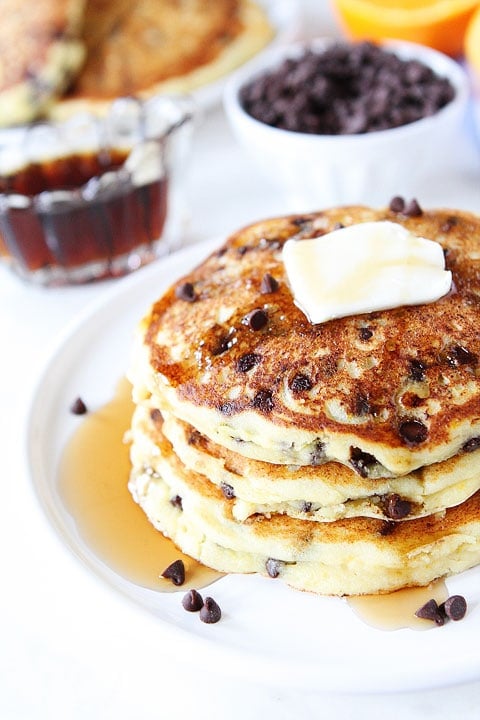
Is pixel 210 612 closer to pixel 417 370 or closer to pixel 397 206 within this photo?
pixel 417 370

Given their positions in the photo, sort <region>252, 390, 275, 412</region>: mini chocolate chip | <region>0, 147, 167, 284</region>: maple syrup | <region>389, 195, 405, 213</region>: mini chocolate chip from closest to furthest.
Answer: <region>252, 390, 275, 412</region>: mini chocolate chip, <region>389, 195, 405, 213</region>: mini chocolate chip, <region>0, 147, 167, 284</region>: maple syrup

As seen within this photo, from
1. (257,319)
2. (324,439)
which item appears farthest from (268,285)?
(324,439)

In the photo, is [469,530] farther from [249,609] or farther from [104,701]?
[104,701]

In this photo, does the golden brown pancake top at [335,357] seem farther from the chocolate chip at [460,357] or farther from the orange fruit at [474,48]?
the orange fruit at [474,48]

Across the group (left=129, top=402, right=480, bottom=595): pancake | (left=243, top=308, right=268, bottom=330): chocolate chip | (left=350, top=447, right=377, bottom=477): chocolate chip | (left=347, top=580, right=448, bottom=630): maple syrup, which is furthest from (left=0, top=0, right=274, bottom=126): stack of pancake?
(left=347, top=580, right=448, bottom=630): maple syrup

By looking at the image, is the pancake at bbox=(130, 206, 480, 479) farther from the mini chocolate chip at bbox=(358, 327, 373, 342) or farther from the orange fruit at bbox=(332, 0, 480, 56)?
the orange fruit at bbox=(332, 0, 480, 56)

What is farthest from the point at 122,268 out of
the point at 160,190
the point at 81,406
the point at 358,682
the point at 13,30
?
the point at 358,682

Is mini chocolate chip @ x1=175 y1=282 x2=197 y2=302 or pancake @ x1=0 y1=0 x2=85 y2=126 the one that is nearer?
mini chocolate chip @ x1=175 y1=282 x2=197 y2=302
